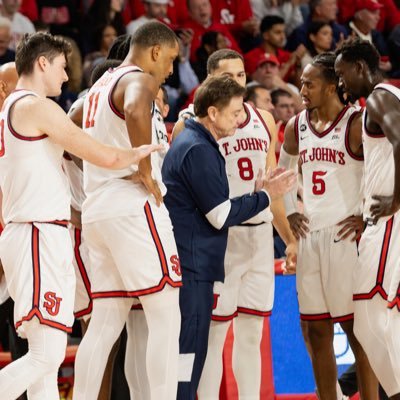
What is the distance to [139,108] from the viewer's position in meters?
5.23

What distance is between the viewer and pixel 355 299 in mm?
5727

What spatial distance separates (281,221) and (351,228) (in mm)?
603

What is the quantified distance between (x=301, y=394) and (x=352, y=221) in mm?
1702

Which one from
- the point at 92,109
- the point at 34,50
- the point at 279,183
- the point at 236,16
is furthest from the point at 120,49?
the point at 236,16

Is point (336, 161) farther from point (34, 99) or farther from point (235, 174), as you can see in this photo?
point (34, 99)

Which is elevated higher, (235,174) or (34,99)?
(34,99)

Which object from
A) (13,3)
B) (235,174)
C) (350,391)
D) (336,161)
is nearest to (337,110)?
(336,161)

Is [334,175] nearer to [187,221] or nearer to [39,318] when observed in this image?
[187,221]

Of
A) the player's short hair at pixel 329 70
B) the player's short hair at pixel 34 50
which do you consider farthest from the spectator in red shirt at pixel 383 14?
the player's short hair at pixel 34 50

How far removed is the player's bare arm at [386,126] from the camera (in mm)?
5289

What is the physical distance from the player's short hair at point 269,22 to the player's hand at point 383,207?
6732 millimetres

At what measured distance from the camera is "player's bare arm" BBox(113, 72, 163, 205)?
5.24 metres

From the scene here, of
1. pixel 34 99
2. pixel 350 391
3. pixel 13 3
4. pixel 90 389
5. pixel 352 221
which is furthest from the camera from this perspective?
pixel 13 3

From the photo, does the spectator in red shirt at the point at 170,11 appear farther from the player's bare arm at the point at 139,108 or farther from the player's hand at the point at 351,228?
the player's bare arm at the point at 139,108
